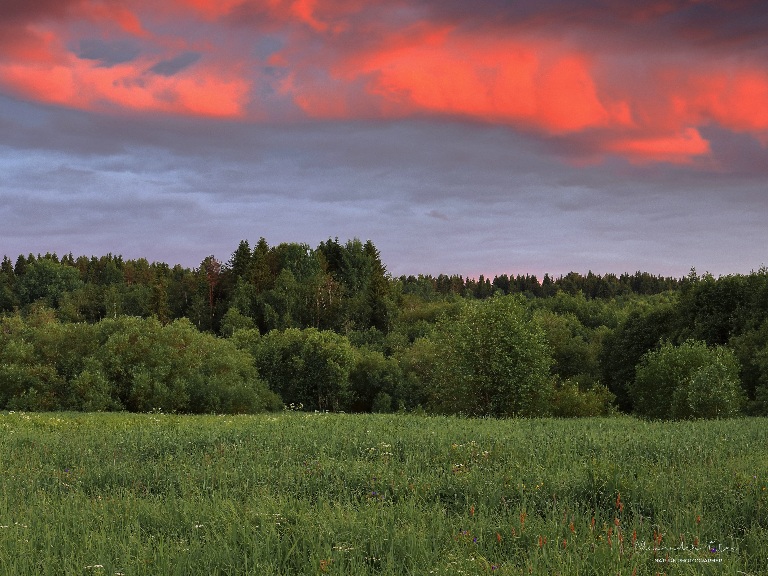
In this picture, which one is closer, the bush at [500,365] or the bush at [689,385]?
the bush at [689,385]

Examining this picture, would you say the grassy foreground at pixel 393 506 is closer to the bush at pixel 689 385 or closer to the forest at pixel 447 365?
the forest at pixel 447 365

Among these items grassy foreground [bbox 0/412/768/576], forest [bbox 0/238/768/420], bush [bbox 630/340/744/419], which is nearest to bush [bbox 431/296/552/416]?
forest [bbox 0/238/768/420]

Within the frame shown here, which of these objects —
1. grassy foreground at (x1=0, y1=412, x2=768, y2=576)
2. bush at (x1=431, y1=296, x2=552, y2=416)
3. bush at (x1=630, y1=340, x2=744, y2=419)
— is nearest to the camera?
grassy foreground at (x1=0, y1=412, x2=768, y2=576)

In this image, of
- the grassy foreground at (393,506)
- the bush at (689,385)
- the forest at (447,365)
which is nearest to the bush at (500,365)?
the forest at (447,365)

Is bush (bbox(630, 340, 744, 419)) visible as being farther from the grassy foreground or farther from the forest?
the grassy foreground

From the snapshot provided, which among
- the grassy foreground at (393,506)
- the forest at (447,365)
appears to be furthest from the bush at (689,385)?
the grassy foreground at (393,506)

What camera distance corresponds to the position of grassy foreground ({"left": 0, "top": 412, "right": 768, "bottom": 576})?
7.75m

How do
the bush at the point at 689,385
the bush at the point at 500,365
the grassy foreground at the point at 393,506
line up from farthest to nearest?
the bush at the point at 500,365, the bush at the point at 689,385, the grassy foreground at the point at 393,506

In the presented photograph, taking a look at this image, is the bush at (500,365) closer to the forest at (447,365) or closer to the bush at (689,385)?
the forest at (447,365)

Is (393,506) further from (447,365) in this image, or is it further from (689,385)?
(447,365)

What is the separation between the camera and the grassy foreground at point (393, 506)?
7.75 meters

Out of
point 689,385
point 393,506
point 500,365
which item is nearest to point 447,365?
point 500,365

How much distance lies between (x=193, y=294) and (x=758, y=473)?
14061cm

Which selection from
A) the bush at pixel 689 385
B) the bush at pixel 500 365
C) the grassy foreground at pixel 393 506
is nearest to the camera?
the grassy foreground at pixel 393 506
